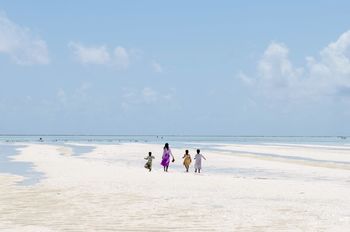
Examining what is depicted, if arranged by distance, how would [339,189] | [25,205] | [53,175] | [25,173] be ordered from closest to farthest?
1. [25,205]
2. [339,189]
3. [53,175]
4. [25,173]

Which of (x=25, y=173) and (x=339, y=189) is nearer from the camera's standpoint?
(x=339, y=189)

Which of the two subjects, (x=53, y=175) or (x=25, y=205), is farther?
(x=53, y=175)

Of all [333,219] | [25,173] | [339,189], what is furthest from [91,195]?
[25,173]

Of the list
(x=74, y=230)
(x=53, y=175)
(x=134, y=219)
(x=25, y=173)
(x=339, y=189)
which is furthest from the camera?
(x=25, y=173)

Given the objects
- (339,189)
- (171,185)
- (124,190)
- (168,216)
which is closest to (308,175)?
(339,189)

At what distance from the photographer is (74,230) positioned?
12.0 metres

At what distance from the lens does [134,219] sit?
1361cm

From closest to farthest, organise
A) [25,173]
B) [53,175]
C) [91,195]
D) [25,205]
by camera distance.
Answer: [25,205]
[91,195]
[53,175]
[25,173]

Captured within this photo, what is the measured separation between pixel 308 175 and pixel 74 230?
69.1 ft

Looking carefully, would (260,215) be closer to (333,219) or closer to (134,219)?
(333,219)

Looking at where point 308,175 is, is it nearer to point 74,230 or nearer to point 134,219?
point 134,219

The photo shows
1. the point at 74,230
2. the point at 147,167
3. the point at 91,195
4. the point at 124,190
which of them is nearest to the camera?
the point at 74,230

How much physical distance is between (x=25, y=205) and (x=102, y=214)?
308 centimetres

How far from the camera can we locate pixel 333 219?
44.9ft
